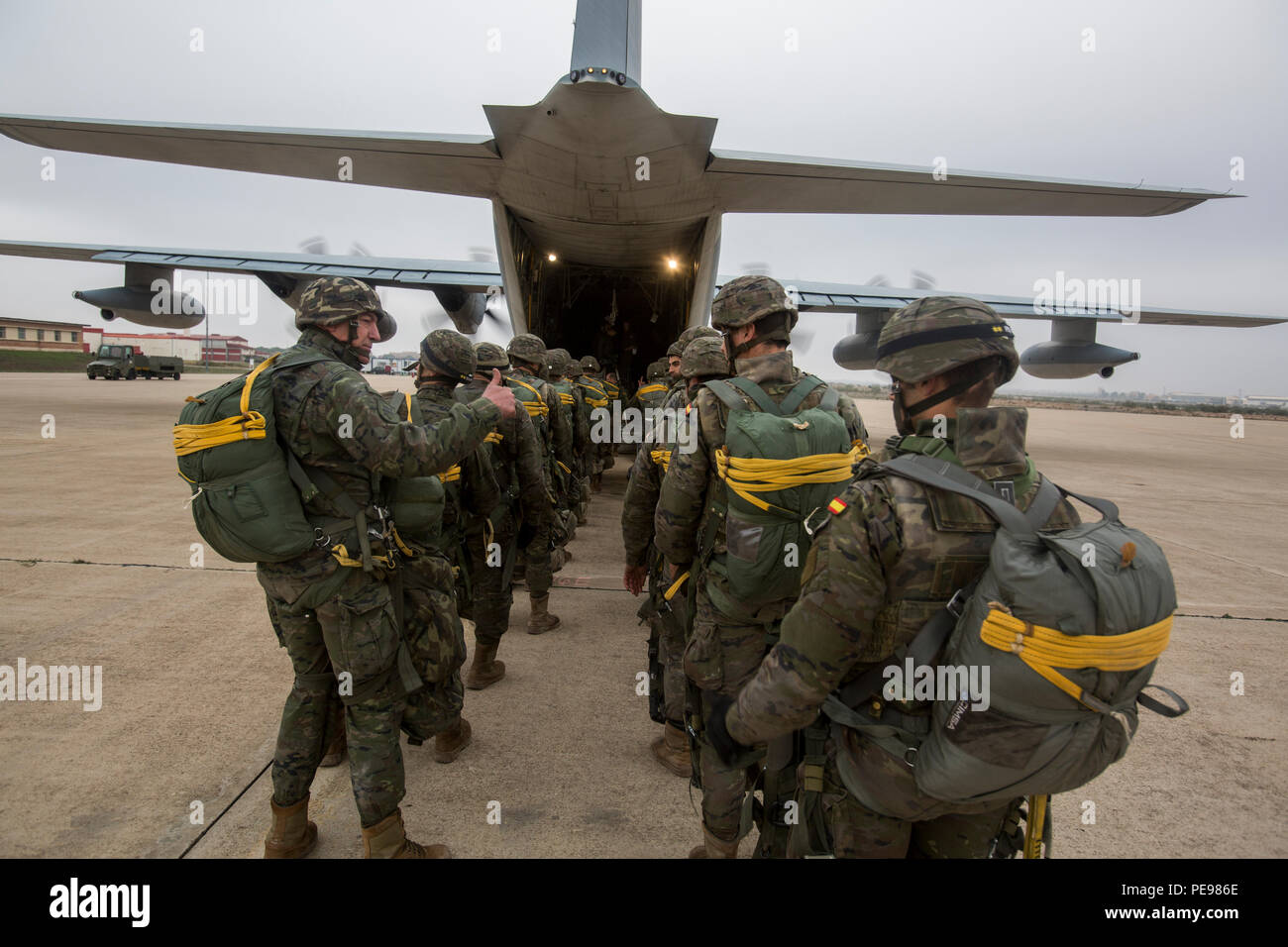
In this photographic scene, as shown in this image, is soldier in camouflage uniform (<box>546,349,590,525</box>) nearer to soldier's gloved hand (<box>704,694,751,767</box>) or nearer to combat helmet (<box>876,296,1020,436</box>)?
soldier's gloved hand (<box>704,694,751,767</box>)

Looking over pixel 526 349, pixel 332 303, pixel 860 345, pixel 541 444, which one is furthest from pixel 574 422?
pixel 860 345

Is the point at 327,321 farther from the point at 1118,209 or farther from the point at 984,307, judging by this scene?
the point at 1118,209

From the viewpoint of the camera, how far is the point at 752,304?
8.08ft

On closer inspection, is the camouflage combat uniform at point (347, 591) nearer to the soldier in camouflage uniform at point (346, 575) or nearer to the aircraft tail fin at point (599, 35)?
the soldier in camouflage uniform at point (346, 575)

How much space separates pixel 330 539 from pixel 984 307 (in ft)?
7.63

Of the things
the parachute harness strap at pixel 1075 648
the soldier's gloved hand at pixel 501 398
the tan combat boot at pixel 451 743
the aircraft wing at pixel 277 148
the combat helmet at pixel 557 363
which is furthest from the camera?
the combat helmet at pixel 557 363

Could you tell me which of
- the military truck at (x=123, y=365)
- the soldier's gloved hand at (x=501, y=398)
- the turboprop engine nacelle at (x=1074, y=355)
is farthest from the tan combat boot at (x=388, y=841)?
the military truck at (x=123, y=365)

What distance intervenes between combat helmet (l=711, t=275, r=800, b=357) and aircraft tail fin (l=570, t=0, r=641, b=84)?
443 cm

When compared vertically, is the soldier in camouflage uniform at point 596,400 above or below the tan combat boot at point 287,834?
above

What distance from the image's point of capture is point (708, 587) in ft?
8.14

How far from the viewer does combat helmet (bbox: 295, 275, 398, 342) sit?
2482 mm

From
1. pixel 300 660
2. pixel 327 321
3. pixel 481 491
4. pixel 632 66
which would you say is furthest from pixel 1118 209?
pixel 300 660

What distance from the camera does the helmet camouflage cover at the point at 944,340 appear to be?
5.21ft

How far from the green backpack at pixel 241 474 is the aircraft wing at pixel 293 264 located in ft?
40.0
